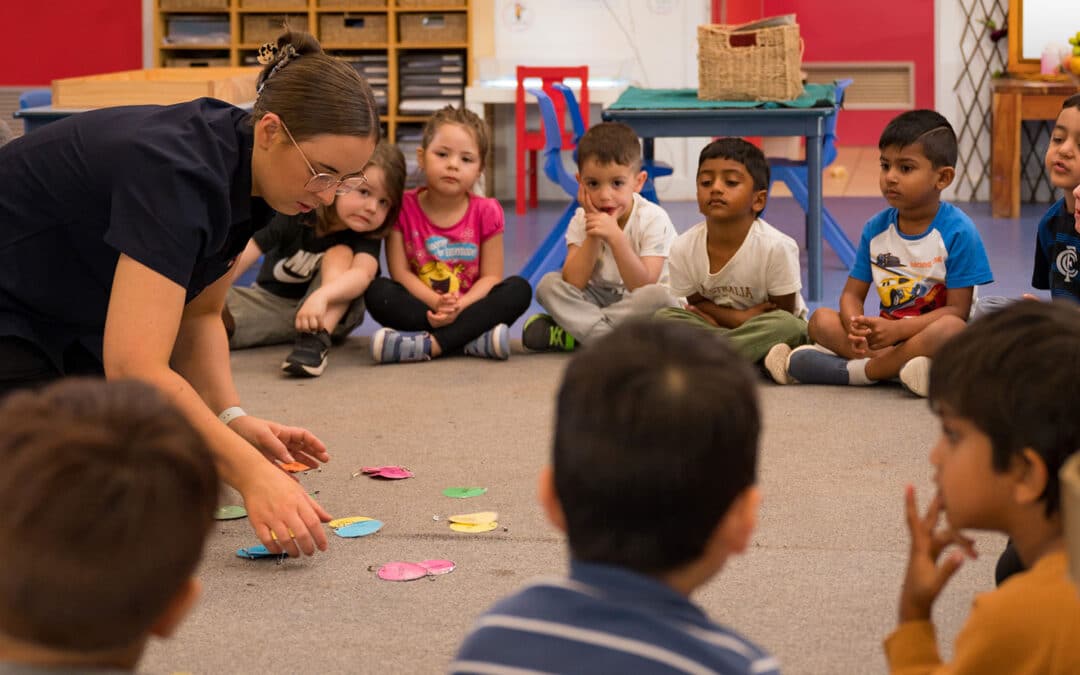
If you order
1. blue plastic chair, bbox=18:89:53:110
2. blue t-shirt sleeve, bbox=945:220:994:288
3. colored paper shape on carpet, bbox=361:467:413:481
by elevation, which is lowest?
colored paper shape on carpet, bbox=361:467:413:481

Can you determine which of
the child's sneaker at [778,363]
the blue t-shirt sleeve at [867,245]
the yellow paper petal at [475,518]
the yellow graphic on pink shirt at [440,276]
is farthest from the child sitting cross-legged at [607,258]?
the yellow paper petal at [475,518]

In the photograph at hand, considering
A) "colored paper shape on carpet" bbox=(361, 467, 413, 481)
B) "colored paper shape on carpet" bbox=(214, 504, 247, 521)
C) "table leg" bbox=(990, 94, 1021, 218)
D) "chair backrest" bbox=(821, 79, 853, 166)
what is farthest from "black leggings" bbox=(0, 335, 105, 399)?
"table leg" bbox=(990, 94, 1021, 218)

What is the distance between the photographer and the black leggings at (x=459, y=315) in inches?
133

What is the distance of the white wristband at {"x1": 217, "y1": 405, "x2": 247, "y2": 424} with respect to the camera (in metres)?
2.01

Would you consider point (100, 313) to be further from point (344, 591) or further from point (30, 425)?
point (30, 425)

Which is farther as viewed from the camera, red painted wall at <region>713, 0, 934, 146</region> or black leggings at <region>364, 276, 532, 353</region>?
red painted wall at <region>713, 0, 934, 146</region>

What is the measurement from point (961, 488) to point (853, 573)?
75 cm

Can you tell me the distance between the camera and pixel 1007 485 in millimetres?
1076

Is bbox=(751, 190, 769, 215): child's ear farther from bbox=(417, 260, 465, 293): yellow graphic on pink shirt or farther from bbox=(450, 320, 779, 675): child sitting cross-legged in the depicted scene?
bbox=(450, 320, 779, 675): child sitting cross-legged

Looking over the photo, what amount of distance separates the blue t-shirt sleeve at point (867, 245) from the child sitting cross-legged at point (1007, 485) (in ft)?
6.24

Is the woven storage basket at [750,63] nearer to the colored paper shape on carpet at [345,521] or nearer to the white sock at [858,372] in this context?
the white sock at [858,372]

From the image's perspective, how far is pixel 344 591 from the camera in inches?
70.5

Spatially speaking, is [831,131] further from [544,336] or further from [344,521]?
[344,521]

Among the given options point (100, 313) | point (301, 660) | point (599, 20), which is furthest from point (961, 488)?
point (599, 20)
